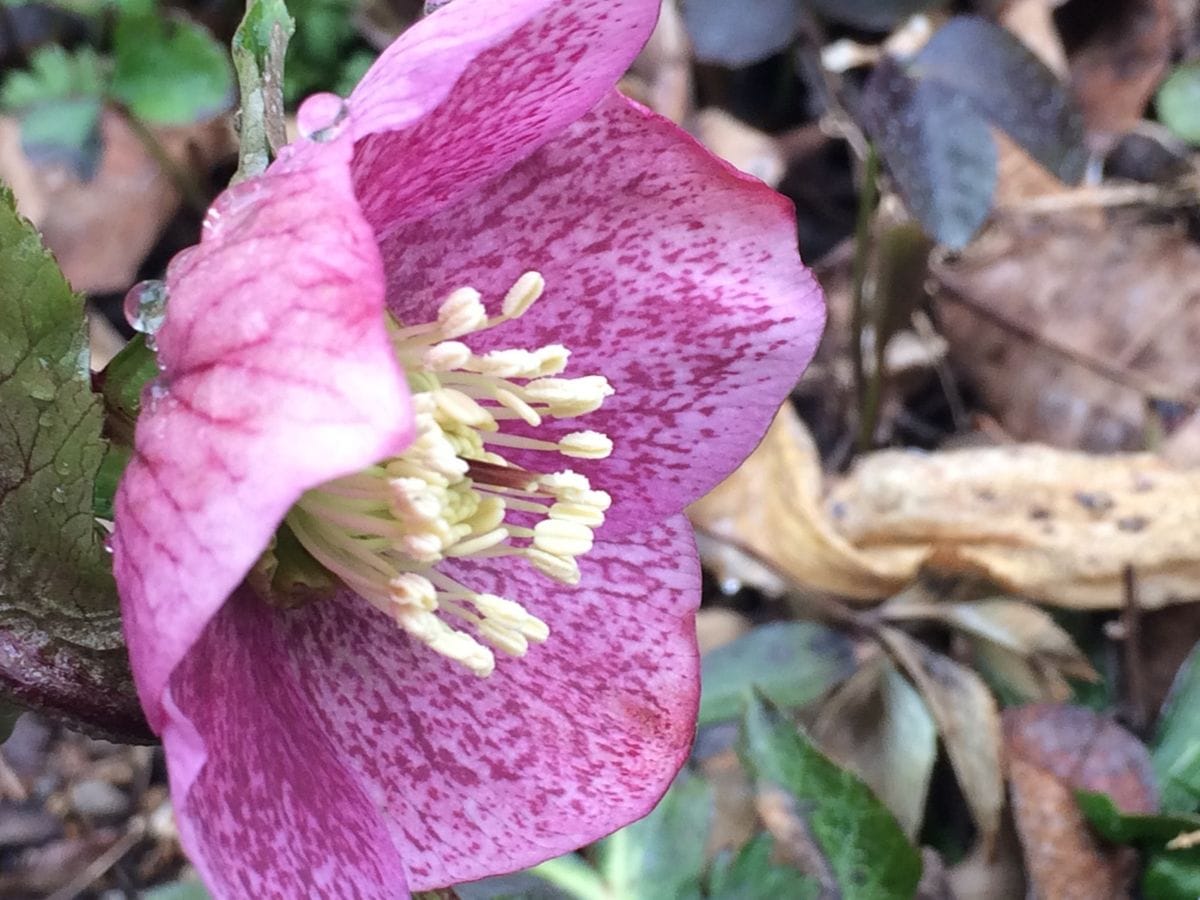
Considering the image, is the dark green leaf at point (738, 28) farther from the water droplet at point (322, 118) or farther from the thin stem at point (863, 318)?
the water droplet at point (322, 118)

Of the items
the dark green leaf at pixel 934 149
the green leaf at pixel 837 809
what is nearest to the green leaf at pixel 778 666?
the green leaf at pixel 837 809

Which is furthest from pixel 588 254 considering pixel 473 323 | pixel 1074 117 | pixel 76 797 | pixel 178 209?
pixel 178 209

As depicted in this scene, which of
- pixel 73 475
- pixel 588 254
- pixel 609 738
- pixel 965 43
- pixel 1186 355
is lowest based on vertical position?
pixel 1186 355

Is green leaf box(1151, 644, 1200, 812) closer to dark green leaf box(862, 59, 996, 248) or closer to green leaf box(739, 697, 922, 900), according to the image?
green leaf box(739, 697, 922, 900)

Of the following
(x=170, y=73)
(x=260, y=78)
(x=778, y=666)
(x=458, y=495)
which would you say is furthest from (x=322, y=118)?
(x=170, y=73)

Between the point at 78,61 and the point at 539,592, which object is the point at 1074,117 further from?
the point at 78,61

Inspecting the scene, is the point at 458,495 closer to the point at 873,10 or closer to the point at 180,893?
the point at 180,893

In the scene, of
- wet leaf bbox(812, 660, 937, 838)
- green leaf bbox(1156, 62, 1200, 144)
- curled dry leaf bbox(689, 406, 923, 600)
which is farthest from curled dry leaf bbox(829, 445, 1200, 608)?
green leaf bbox(1156, 62, 1200, 144)
